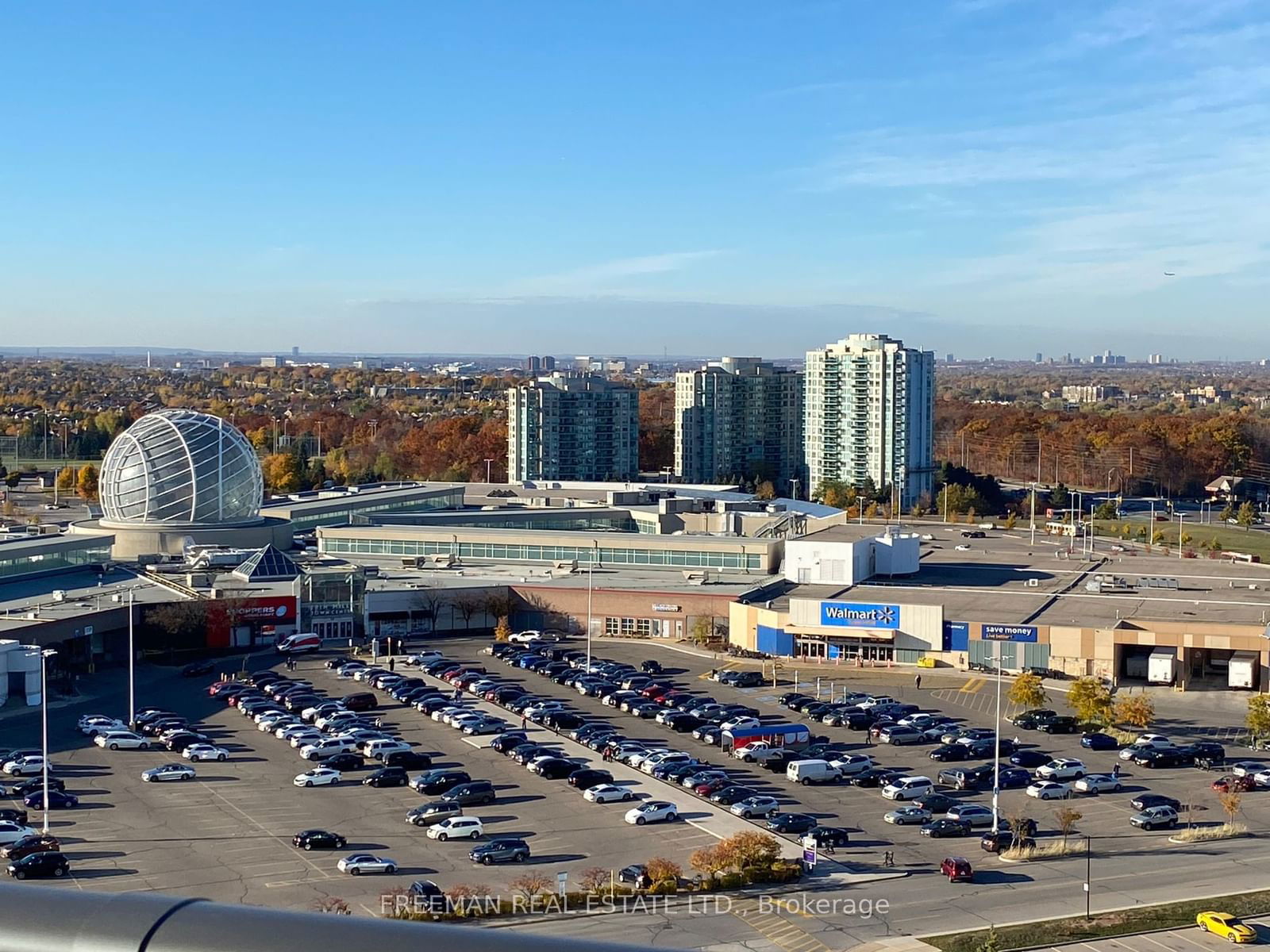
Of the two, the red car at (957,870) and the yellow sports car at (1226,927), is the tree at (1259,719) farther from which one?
the yellow sports car at (1226,927)

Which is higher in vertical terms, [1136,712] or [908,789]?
[1136,712]

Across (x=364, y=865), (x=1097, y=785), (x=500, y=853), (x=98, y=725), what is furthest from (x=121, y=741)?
(x=1097, y=785)

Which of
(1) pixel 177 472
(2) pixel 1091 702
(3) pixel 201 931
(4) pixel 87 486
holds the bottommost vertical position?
(2) pixel 1091 702

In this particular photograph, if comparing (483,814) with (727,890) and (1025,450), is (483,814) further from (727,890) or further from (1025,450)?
(1025,450)

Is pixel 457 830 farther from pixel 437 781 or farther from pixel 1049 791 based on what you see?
pixel 1049 791

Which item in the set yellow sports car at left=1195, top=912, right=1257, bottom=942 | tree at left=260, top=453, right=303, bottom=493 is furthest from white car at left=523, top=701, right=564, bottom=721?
tree at left=260, top=453, right=303, bottom=493

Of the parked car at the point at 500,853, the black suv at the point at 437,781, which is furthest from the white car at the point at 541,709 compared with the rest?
the parked car at the point at 500,853
